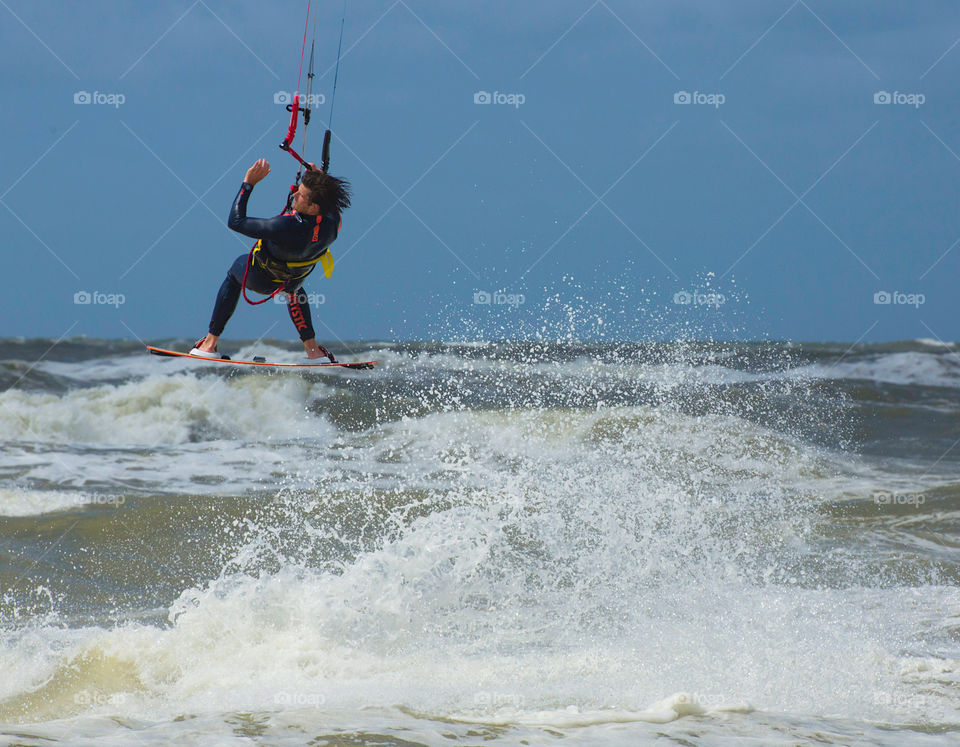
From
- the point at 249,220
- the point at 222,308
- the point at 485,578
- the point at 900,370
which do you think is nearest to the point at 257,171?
the point at 249,220

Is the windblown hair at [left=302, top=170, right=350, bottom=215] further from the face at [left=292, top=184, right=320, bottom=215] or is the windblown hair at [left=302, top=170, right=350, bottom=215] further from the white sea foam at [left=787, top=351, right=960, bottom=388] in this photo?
the white sea foam at [left=787, top=351, right=960, bottom=388]

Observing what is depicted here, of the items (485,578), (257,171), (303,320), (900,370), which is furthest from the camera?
(900,370)

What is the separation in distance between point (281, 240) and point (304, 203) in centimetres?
34

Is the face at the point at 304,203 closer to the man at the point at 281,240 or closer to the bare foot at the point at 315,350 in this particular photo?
the man at the point at 281,240

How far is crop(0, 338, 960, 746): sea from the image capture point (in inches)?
193

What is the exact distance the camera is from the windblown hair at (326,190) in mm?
7062

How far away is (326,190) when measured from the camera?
709 centimetres

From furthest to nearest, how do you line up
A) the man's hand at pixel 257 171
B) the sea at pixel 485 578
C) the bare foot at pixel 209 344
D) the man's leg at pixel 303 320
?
the man's leg at pixel 303 320 < the bare foot at pixel 209 344 < the man's hand at pixel 257 171 < the sea at pixel 485 578

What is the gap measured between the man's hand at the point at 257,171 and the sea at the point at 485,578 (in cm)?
294

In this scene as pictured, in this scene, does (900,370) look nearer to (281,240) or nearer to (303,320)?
(303,320)

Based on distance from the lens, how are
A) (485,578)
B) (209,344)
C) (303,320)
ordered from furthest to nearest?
(303,320) < (485,578) < (209,344)

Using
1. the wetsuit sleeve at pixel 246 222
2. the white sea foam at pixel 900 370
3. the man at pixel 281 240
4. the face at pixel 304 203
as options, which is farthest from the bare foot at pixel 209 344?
the white sea foam at pixel 900 370

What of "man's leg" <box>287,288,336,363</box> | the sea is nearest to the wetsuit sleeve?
"man's leg" <box>287,288,336,363</box>

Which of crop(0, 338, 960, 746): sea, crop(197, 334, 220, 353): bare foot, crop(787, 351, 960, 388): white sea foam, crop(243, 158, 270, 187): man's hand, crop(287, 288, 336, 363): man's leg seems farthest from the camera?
crop(787, 351, 960, 388): white sea foam
